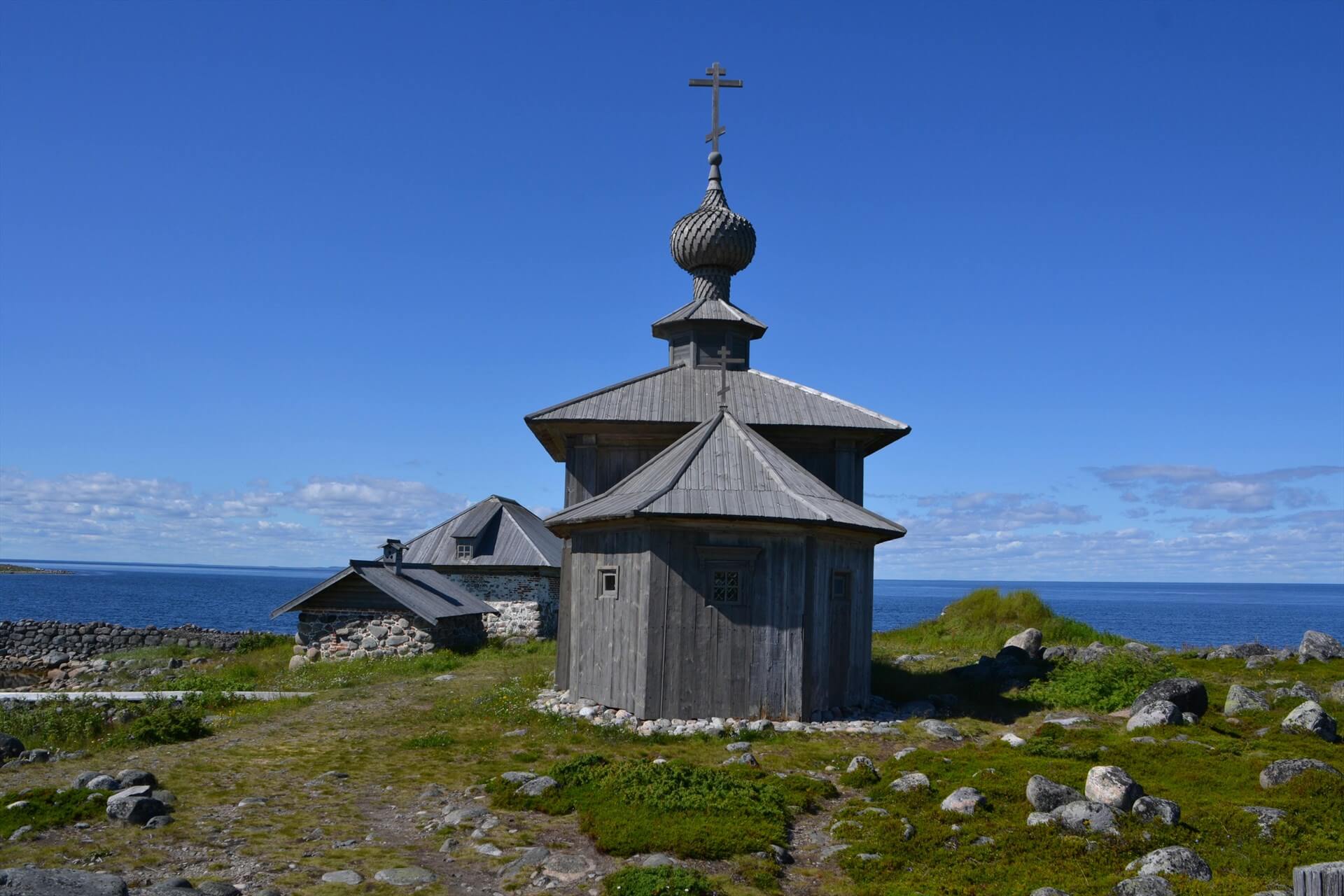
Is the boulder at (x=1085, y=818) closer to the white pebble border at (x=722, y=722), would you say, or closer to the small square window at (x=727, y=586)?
the white pebble border at (x=722, y=722)

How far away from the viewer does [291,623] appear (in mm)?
75000

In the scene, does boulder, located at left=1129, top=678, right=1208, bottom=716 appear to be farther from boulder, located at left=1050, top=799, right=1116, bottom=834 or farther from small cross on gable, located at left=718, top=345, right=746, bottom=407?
small cross on gable, located at left=718, top=345, right=746, bottom=407

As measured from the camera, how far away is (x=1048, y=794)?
402 inches

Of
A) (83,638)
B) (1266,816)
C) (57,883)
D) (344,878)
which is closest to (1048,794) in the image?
(1266,816)

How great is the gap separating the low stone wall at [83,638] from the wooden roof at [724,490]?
92.7ft

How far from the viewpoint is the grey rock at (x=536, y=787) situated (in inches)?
431

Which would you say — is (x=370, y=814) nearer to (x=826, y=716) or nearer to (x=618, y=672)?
(x=618, y=672)

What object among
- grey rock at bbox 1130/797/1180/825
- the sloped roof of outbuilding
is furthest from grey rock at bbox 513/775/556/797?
the sloped roof of outbuilding

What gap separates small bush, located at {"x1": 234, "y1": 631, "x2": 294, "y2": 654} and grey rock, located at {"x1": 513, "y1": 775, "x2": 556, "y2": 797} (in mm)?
23533

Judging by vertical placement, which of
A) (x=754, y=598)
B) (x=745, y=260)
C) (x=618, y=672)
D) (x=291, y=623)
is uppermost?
(x=745, y=260)

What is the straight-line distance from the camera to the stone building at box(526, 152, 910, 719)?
619 inches

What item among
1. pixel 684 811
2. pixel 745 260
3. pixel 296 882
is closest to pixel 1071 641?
pixel 745 260

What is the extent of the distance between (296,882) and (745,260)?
721 inches

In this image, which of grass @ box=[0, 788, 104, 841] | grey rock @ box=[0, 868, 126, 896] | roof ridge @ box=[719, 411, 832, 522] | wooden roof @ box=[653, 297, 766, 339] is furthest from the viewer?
wooden roof @ box=[653, 297, 766, 339]
